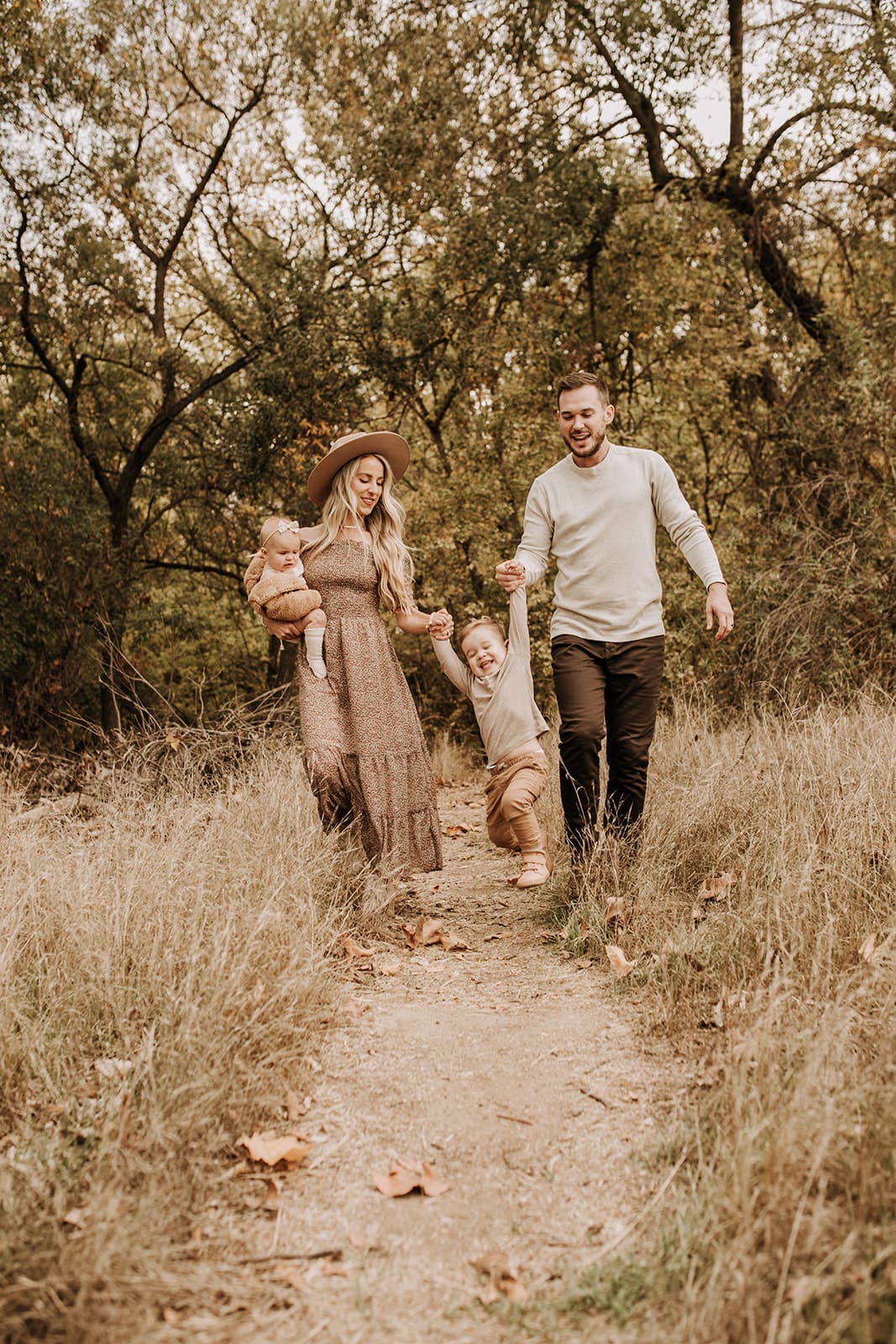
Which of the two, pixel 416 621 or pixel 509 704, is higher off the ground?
pixel 416 621

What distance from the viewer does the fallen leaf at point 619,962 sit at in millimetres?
3895

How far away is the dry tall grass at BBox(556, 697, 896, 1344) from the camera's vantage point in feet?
6.68

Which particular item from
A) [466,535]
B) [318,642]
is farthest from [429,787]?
[466,535]

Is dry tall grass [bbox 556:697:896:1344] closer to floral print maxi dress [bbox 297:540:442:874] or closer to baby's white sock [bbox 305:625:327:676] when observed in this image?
Result: floral print maxi dress [bbox 297:540:442:874]

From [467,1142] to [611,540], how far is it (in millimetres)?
2814

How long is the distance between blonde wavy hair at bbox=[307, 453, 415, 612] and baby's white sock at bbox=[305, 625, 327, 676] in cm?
38

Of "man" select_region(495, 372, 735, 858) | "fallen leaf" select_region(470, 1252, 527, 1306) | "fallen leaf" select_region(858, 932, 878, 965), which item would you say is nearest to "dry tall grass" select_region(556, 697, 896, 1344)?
"fallen leaf" select_region(858, 932, 878, 965)

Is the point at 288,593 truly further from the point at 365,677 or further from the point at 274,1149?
the point at 274,1149

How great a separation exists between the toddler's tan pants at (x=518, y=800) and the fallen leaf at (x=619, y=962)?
1.05 m

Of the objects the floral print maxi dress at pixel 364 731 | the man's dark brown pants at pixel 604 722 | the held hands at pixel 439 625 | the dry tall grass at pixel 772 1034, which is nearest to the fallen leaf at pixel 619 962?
the dry tall grass at pixel 772 1034

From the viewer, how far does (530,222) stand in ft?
34.8

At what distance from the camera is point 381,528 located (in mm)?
5270

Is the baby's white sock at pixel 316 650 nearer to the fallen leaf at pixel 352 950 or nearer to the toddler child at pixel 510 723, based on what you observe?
the toddler child at pixel 510 723

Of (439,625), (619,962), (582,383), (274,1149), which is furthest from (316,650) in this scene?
(274,1149)
